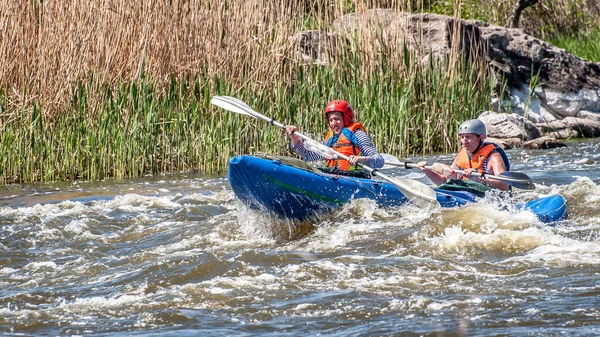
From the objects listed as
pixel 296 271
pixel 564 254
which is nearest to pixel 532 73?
pixel 564 254

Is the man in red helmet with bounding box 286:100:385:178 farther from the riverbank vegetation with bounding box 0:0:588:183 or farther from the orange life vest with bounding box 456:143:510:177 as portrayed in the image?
the riverbank vegetation with bounding box 0:0:588:183

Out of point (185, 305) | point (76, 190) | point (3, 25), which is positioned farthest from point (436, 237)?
point (3, 25)

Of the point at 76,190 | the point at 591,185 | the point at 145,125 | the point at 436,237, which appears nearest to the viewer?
the point at 436,237

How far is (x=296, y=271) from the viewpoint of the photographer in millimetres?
5219

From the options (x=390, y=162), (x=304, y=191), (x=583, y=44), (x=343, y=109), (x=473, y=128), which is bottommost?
(x=304, y=191)

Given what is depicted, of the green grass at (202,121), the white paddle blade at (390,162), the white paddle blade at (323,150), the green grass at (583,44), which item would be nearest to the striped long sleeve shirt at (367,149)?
the white paddle blade at (390,162)

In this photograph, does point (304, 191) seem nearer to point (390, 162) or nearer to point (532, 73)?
point (390, 162)

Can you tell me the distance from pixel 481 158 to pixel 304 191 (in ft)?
5.30

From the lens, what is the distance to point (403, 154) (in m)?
11.1

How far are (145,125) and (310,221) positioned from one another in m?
3.77

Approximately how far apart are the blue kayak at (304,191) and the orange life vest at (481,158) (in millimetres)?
488

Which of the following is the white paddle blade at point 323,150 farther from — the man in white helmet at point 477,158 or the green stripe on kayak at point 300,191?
the man in white helmet at point 477,158

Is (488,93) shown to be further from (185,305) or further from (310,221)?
(185,305)

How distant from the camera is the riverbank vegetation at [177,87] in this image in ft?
31.4
